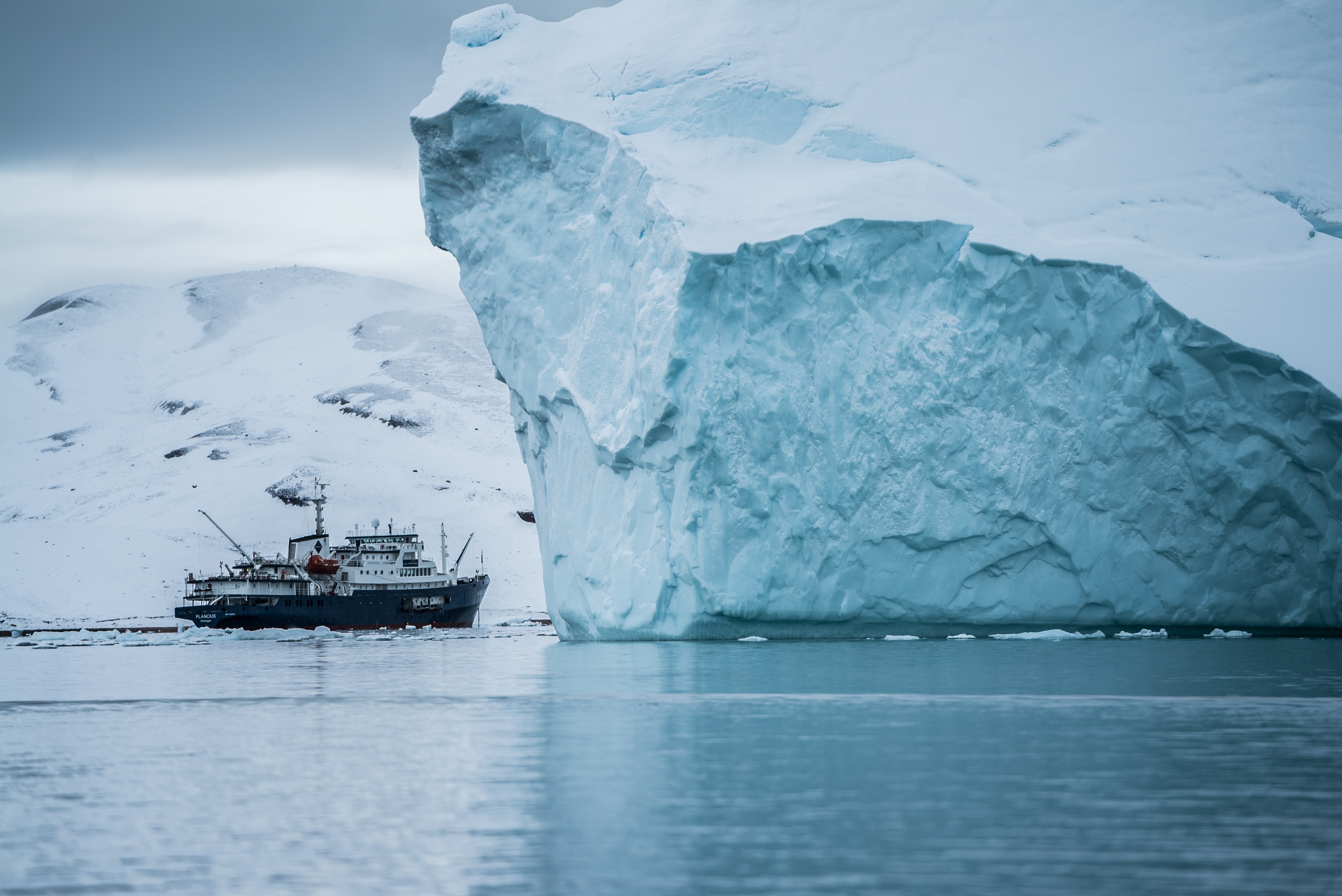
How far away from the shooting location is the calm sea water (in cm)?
529

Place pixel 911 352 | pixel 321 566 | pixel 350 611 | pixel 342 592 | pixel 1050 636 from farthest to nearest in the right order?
pixel 342 592 < pixel 350 611 < pixel 321 566 < pixel 1050 636 < pixel 911 352

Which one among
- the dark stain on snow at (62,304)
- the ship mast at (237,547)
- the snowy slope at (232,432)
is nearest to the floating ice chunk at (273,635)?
the ship mast at (237,547)

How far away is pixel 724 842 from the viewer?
5789 millimetres

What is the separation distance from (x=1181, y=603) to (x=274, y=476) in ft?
182

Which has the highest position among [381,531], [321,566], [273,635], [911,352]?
[911,352]

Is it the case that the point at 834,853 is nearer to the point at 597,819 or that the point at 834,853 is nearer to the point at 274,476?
the point at 597,819

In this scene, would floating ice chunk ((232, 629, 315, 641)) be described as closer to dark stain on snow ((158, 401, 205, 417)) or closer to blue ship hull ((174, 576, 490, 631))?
blue ship hull ((174, 576, 490, 631))

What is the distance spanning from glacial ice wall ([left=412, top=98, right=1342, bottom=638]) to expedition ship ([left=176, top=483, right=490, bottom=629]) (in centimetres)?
2273

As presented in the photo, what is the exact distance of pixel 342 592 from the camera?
40812 millimetres

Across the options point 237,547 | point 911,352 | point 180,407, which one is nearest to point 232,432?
point 180,407

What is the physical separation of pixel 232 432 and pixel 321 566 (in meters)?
42.4

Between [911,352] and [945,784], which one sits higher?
[911,352]

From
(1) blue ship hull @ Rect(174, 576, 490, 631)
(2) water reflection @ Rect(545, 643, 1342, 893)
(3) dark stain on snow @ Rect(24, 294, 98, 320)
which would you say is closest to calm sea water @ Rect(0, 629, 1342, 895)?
(2) water reflection @ Rect(545, 643, 1342, 893)

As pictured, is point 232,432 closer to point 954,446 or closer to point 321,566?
point 321,566
